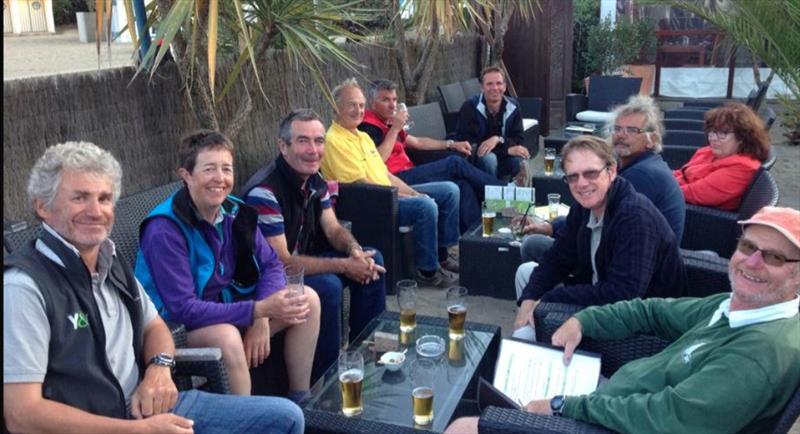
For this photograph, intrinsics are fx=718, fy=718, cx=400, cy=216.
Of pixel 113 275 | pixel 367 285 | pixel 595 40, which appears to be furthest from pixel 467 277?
pixel 595 40

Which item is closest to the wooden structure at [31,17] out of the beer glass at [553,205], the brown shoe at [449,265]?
the brown shoe at [449,265]

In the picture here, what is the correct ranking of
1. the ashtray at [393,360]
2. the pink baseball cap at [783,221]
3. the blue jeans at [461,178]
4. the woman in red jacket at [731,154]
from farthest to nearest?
1. the blue jeans at [461,178]
2. the woman in red jacket at [731,154]
3. the ashtray at [393,360]
4. the pink baseball cap at [783,221]

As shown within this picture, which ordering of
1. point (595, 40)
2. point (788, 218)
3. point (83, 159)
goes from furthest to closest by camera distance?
point (595, 40) → point (83, 159) → point (788, 218)

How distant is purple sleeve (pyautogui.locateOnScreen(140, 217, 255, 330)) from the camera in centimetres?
236

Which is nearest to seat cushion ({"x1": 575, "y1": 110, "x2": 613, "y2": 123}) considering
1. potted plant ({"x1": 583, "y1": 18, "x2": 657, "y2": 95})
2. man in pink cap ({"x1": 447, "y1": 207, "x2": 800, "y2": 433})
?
potted plant ({"x1": 583, "y1": 18, "x2": 657, "y2": 95})

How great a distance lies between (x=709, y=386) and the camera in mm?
1608

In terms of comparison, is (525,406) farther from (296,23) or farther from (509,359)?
(296,23)

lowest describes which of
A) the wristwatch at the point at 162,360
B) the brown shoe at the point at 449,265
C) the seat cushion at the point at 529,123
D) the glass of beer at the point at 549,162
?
the brown shoe at the point at 449,265

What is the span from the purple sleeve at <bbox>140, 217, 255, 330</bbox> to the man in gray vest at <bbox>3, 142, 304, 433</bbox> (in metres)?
0.22

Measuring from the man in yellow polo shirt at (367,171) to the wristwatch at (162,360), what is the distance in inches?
82.0

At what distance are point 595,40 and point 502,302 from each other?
276 inches

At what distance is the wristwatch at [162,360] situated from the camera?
204 centimetres

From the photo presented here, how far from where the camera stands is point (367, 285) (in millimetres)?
3238

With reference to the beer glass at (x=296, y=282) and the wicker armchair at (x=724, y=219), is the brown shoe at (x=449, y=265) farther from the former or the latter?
the beer glass at (x=296, y=282)
